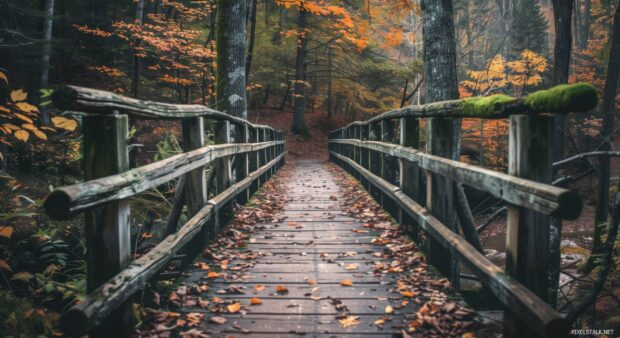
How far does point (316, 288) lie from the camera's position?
12.3 ft

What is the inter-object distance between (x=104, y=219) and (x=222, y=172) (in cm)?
322

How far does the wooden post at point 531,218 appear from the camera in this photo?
7.73 feet

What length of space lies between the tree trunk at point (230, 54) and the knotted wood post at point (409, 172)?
14.8 ft

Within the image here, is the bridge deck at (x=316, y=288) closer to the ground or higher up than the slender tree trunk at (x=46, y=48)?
closer to the ground

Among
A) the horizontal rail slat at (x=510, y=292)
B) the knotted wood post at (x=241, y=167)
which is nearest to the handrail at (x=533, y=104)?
the horizontal rail slat at (x=510, y=292)

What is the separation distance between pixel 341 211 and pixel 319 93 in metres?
22.5

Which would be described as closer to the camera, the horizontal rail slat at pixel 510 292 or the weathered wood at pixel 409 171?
the horizontal rail slat at pixel 510 292

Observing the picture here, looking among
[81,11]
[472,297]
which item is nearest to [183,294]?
[472,297]

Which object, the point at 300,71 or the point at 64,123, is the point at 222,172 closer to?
the point at 64,123

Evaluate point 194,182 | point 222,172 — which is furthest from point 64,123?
point 222,172

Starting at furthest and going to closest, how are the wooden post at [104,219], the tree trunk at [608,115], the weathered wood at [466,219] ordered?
1. the tree trunk at [608,115]
2. the weathered wood at [466,219]
3. the wooden post at [104,219]

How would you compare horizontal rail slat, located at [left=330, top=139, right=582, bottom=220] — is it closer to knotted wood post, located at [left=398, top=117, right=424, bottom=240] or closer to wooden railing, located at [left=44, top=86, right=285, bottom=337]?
knotted wood post, located at [left=398, top=117, right=424, bottom=240]

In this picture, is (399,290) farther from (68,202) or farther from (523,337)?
(68,202)

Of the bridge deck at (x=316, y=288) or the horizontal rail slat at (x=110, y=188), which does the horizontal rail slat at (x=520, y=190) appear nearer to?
the bridge deck at (x=316, y=288)
